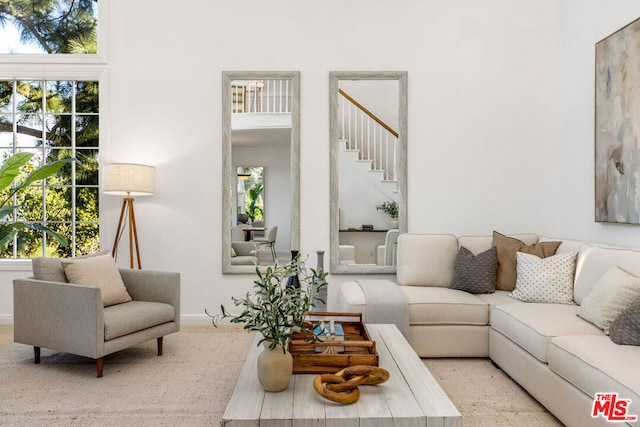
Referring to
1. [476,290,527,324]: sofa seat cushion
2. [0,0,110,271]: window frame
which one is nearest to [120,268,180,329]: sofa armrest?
[0,0,110,271]: window frame

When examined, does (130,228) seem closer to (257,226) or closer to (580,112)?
(257,226)

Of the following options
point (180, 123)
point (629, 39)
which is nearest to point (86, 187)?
point (180, 123)

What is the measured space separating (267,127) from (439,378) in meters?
2.70

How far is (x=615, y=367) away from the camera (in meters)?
2.02

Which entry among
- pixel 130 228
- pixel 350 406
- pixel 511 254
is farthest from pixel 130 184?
pixel 511 254

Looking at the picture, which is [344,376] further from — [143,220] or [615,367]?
[143,220]

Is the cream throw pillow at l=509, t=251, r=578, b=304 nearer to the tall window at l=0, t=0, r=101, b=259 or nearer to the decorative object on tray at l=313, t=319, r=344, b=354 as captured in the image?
the decorative object on tray at l=313, t=319, r=344, b=354

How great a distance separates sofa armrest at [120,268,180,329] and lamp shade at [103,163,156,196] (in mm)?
794

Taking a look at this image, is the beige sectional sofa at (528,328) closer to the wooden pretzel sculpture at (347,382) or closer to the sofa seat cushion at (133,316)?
the wooden pretzel sculpture at (347,382)

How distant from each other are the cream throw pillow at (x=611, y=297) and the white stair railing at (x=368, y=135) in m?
2.15

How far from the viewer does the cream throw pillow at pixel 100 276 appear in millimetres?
3264

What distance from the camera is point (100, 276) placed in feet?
11.0

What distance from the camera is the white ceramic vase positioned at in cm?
188

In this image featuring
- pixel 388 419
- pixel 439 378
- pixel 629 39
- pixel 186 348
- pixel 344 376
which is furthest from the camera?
pixel 186 348
